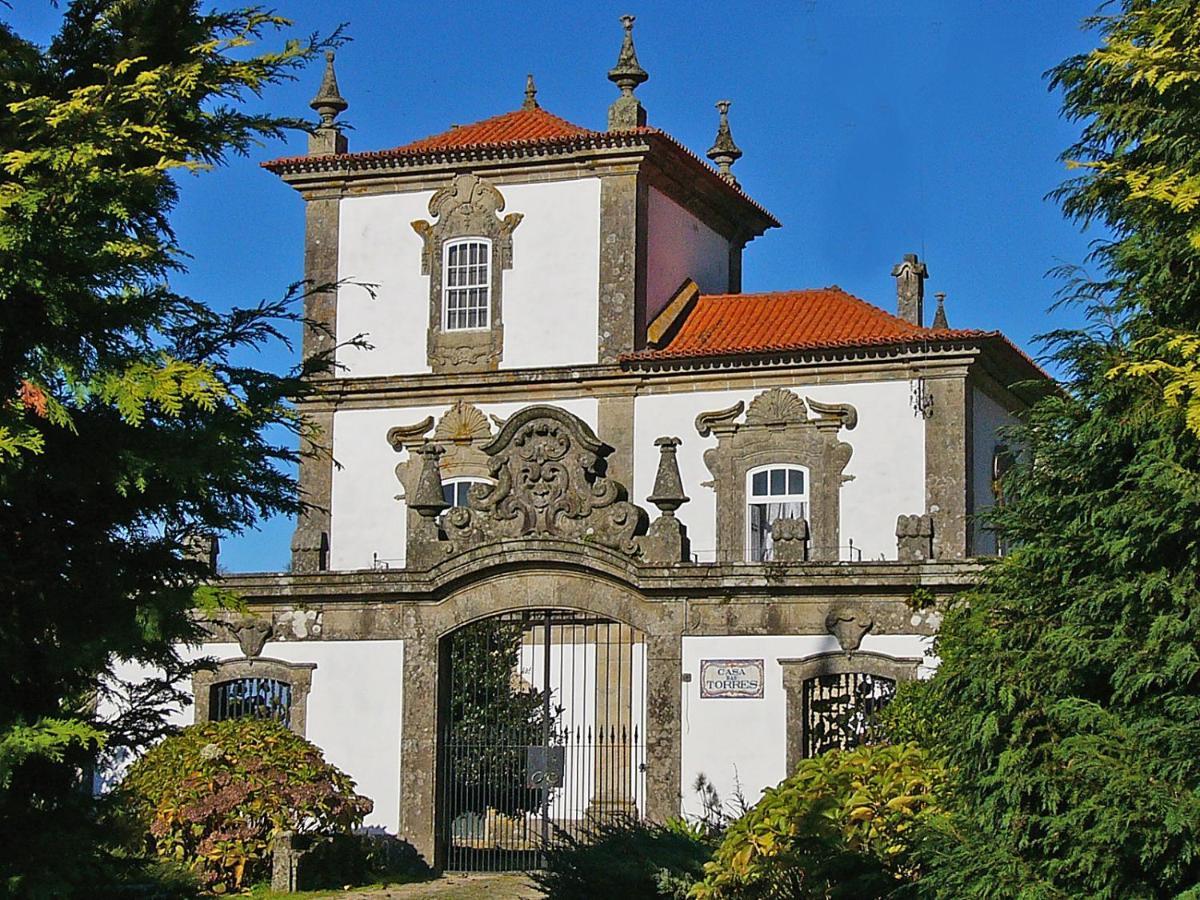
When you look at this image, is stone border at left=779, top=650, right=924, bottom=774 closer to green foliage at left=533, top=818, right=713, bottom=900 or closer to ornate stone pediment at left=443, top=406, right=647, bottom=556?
ornate stone pediment at left=443, top=406, right=647, bottom=556

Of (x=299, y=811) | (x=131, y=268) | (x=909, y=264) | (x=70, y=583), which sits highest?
(x=909, y=264)

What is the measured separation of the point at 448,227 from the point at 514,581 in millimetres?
11540

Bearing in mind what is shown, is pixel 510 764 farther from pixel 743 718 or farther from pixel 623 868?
pixel 623 868

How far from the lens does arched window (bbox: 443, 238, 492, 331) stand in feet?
98.4

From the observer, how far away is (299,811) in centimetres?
1878

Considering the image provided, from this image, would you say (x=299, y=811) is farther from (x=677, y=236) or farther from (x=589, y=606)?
(x=677, y=236)

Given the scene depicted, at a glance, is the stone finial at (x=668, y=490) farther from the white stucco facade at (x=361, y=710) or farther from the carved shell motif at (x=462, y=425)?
the carved shell motif at (x=462, y=425)

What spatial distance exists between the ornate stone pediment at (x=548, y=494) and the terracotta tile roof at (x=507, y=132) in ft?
32.8

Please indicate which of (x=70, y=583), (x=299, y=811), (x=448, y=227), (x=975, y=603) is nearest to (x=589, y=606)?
(x=299, y=811)

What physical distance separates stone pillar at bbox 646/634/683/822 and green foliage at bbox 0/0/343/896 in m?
8.71

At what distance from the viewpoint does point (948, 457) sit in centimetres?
2711

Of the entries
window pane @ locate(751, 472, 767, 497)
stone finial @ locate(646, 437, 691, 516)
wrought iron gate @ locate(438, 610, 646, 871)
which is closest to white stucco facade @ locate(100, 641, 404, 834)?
wrought iron gate @ locate(438, 610, 646, 871)

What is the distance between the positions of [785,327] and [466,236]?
5233 millimetres

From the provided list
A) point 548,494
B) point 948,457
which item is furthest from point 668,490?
point 948,457
